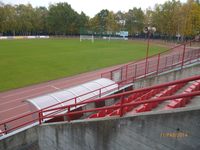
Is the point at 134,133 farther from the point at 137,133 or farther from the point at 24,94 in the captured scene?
the point at 24,94

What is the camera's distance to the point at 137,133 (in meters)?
4.77

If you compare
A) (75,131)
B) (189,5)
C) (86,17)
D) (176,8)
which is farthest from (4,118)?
(86,17)

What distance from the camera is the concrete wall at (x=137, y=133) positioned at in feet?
13.1

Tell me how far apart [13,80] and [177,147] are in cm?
2204

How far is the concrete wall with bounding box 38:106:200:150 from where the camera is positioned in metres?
3.98

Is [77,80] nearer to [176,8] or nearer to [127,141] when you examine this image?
→ [127,141]

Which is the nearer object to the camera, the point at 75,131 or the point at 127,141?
the point at 127,141

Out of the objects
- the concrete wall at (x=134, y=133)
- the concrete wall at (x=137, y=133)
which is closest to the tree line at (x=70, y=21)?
the concrete wall at (x=134, y=133)

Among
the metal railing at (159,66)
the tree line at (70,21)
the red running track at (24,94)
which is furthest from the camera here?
the tree line at (70,21)

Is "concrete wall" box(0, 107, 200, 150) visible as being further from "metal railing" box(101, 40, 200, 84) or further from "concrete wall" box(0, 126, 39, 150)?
"metal railing" box(101, 40, 200, 84)

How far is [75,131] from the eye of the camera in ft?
21.5

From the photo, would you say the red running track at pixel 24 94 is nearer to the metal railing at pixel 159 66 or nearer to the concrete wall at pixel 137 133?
the metal railing at pixel 159 66

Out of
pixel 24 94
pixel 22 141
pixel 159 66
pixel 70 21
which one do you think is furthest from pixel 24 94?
pixel 70 21

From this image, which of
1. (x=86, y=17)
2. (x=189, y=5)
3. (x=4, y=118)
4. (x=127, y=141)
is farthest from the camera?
(x=86, y=17)
